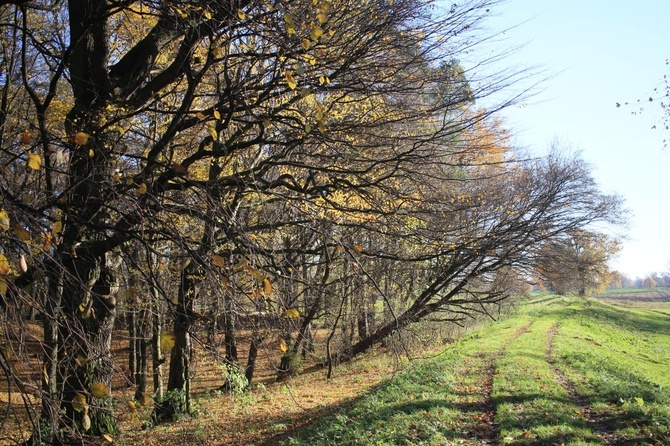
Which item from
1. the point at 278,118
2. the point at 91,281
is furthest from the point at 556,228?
the point at 91,281

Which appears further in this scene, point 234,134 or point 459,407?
point 459,407

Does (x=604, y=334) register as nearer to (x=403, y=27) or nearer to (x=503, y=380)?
(x=503, y=380)

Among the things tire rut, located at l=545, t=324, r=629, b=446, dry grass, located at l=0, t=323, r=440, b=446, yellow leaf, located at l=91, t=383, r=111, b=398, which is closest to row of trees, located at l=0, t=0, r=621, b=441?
yellow leaf, located at l=91, t=383, r=111, b=398

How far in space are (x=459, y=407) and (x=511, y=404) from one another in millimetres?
985

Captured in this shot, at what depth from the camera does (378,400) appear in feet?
34.3

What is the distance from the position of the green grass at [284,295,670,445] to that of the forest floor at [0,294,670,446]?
23 mm

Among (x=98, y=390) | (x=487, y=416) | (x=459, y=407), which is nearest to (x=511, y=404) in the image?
(x=487, y=416)

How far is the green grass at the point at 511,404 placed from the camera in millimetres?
7387

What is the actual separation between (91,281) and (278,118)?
347 centimetres

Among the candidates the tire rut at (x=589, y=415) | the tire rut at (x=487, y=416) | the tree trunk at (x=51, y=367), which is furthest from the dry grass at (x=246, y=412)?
the tire rut at (x=589, y=415)

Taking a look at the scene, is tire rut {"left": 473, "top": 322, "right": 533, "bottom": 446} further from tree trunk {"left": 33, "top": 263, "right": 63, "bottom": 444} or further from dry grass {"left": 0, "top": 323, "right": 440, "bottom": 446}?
tree trunk {"left": 33, "top": 263, "right": 63, "bottom": 444}

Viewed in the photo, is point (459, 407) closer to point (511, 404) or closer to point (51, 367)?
point (511, 404)

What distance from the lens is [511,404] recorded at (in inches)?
361

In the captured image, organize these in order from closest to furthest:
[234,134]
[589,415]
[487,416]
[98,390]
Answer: [98,390] < [234,134] < [589,415] < [487,416]
